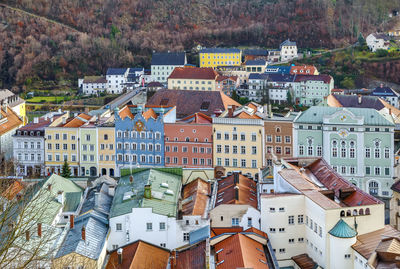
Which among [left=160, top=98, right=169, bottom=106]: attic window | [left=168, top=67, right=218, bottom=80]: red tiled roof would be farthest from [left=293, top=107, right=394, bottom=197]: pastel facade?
[left=168, top=67, right=218, bottom=80]: red tiled roof

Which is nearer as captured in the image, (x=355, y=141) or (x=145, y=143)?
(x=355, y=141)

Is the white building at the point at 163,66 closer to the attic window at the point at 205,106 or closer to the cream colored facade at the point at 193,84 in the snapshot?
the cream colored facade at the point at 193,84

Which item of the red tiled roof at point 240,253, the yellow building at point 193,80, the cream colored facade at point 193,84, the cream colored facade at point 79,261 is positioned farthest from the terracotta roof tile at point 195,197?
the yellow building at point 193,80

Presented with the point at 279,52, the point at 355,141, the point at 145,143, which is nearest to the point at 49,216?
the point at 145,143

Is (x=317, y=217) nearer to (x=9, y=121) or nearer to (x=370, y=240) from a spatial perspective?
(x=370, y=240)

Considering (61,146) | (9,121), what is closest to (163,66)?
(9,121)

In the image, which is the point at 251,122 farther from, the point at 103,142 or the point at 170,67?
the point at 170,67
